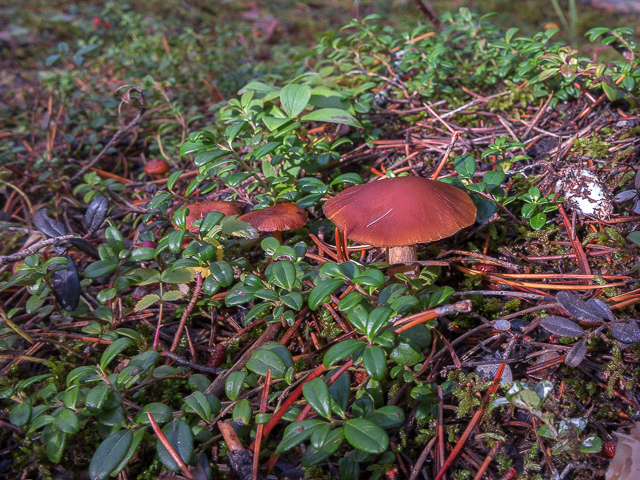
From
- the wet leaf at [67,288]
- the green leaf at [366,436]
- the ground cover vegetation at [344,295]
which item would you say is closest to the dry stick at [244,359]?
the ground cover vegetation at [344,295]

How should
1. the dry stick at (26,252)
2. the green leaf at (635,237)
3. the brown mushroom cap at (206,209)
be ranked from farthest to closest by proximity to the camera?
1. the brown mushroom cap at (206,209)
2. the dry stick at (26,252)
3. the green leaf at (635,237)

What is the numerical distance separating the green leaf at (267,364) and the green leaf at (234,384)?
0.05 m

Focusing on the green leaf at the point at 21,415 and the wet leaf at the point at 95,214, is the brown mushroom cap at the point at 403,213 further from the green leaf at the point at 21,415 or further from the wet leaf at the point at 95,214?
the green leaf at the point at 21,415

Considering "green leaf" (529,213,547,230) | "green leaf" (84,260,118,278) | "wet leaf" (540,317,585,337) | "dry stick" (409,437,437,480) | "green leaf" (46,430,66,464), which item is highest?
"green leaf" (84,260,118,278)

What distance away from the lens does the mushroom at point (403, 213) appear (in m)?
1.75

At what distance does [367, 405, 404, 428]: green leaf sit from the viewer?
4.74 ft

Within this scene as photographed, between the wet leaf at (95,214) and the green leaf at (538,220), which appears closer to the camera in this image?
the green leaf at (538,220)

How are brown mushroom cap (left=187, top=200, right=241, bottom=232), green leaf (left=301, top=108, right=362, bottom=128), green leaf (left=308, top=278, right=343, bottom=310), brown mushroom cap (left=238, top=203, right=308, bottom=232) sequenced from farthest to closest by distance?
1. green leaf (left=301, top=108, right=362, bottom=128)
2. brown mushroom cap (left=187, top=200, right=241, bottom=232)
3. brown mushroom cap (left=238, top=203, right=308, bottom=232)
4. green leaf (left=308, top=278, right=343, bottom=310)

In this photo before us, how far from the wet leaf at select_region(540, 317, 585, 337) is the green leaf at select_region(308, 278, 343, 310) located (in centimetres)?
85

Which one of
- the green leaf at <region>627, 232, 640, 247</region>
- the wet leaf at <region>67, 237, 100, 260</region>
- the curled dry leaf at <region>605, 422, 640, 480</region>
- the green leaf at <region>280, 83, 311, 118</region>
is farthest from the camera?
the green leaf at <region>280, 83, 311, 118</region>

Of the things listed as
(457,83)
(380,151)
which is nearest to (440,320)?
(380,151)

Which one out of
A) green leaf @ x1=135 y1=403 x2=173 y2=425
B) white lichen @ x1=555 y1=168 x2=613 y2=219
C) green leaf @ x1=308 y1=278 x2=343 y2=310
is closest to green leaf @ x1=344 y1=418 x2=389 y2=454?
green leaf @ x1=308 y1=278 x2=343 y2=310

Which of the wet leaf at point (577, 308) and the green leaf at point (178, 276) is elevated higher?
the green leaf at point (178, 276)

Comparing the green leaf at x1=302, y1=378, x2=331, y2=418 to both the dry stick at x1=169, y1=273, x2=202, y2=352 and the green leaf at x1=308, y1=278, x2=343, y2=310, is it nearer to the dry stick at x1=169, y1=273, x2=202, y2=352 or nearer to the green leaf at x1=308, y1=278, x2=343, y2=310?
the green leaf at x1=308, y1=278, x2=343, y2=310
